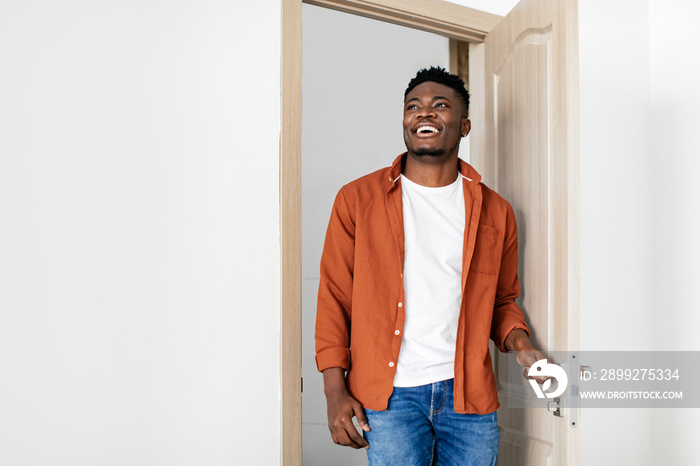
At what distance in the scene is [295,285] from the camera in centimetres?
172

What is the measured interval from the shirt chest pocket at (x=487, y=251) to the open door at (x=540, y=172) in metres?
Result: 0.14

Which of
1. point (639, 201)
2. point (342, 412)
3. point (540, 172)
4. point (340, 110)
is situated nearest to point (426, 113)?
point (540, 172)

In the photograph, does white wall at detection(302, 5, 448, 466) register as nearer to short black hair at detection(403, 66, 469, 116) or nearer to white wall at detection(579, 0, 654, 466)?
white wall at detection(579, 0, 654, 466)

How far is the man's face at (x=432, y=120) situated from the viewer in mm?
1576

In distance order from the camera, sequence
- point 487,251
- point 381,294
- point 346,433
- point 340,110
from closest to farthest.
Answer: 1. point 346,433
2. point 381,294
3. point 487,251
4. point 340,110

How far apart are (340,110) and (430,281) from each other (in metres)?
1.94

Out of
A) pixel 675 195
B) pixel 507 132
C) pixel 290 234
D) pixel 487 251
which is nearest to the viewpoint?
pixel 487 251

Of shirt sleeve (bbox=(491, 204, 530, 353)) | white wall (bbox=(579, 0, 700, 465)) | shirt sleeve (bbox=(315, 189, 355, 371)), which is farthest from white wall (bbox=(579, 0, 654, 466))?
shirt sleeve (bbox=(315, 189, 355, 371))

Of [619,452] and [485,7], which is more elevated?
[485,7]

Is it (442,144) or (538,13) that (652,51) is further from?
(442,144)

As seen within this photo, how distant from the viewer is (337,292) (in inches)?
60.2

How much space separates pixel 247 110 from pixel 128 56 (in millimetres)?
347

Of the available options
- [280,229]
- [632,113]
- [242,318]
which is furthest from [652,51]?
[242,318]

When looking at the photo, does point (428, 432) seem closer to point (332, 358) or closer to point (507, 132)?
point (332, 358)
